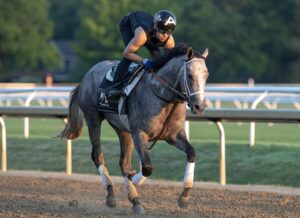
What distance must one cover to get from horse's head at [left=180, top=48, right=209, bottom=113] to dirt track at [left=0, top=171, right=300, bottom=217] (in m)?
1.12

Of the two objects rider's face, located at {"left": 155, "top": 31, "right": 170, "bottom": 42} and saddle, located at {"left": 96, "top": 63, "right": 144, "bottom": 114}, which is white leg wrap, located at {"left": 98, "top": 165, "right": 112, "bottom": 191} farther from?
rider's face, located at {"left": 155, "top": 31, "right": 170, "bottom": 42}

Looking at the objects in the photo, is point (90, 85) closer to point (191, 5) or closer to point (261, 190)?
point (261, 190)

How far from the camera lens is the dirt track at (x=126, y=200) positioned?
8.43 meters

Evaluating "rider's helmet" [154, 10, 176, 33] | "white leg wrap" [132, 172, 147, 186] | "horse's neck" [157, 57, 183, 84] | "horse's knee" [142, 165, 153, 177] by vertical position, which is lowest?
"white leg wrap" [132, 172, 147, 186]

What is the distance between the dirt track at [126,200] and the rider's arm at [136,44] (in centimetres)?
155

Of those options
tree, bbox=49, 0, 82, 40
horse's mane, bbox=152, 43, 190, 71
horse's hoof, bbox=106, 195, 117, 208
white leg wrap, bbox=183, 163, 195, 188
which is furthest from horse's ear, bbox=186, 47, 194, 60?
tree, bbox=49, 0, 82, 40

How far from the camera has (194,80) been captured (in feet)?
26.1

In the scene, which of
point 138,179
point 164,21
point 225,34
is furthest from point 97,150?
point 225,34

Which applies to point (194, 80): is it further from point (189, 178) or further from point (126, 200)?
point (126, 200)

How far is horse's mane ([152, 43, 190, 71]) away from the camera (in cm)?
838

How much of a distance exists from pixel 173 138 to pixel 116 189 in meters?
2.40

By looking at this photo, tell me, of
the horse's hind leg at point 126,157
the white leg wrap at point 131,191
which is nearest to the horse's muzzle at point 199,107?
the white leg wrap at point 131,191

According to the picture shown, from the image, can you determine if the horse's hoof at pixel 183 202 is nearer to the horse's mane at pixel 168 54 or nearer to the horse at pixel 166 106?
the horse at pixel 166 106

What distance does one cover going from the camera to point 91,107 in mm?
10070
